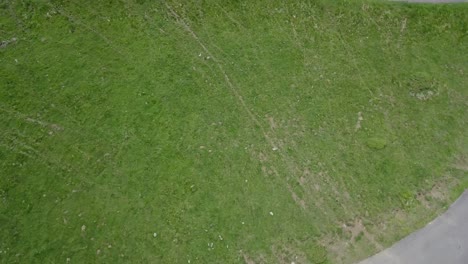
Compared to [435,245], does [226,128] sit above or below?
below

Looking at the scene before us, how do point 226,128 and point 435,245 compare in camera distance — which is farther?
point 226,128

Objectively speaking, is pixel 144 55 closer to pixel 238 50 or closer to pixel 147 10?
pixel 147 10

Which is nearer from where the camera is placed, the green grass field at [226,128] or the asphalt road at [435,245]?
the asphalt road at [435,245]

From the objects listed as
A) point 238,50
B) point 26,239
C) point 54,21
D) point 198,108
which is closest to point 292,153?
point 198,108

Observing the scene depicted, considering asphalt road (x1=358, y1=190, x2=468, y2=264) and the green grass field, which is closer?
asphalt road (x1=358, y1=190, x2=468, y2=264)
